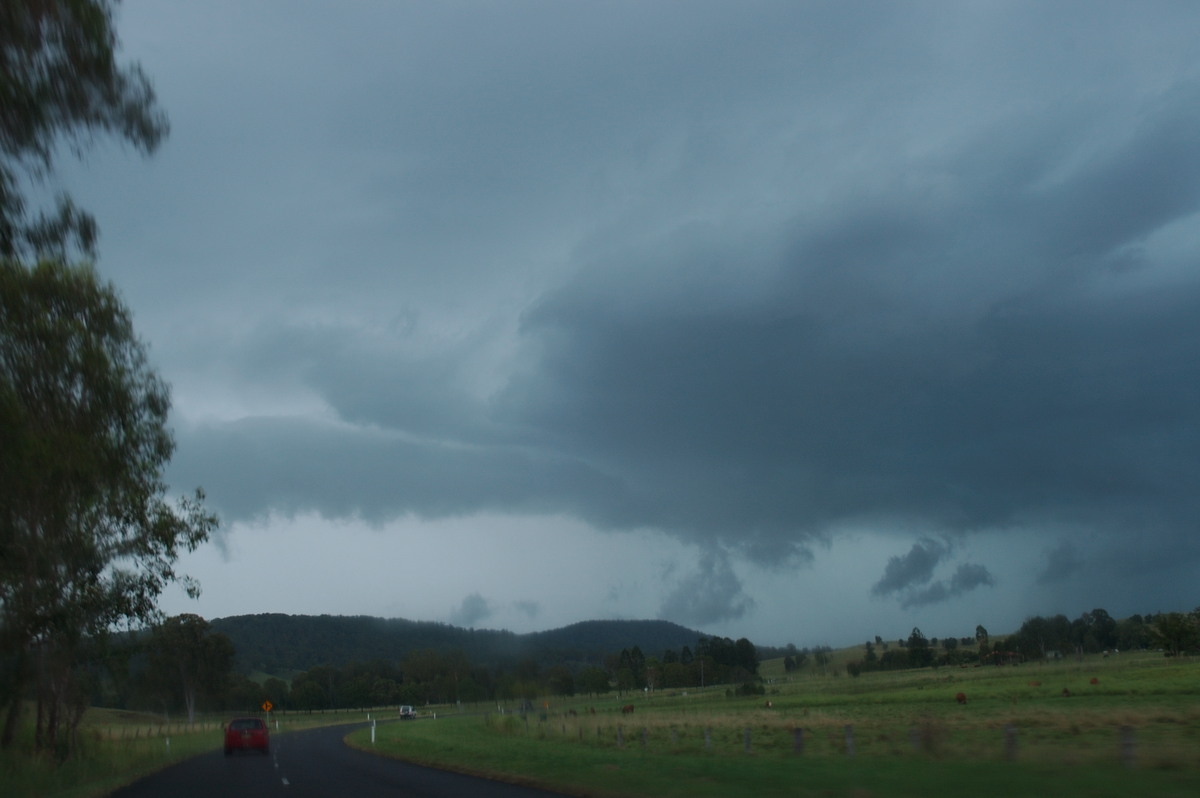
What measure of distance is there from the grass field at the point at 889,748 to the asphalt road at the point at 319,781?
1526 mm

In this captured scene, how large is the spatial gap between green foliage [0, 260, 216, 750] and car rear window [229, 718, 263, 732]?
7.17 m

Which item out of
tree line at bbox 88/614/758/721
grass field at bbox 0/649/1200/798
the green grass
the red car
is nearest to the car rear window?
the red car

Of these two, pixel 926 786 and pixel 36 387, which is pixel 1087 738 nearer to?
pixel 926 786

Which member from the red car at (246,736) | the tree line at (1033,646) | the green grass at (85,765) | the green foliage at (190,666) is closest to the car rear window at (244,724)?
the red car at (246,736)

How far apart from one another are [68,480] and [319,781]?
9.73 metres

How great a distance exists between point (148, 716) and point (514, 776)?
3790 inches

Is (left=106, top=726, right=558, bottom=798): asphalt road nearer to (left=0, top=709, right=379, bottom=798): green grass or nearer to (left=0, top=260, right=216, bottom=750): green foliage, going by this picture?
(left=0, top=709, right=379, bottom=798): green grass

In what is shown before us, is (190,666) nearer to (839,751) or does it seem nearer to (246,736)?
(246,736)

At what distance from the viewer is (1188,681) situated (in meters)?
74.9

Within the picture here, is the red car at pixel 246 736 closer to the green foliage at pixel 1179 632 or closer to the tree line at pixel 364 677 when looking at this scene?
the tree line at pixel 364 677

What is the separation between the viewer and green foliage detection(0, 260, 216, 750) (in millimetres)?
19844

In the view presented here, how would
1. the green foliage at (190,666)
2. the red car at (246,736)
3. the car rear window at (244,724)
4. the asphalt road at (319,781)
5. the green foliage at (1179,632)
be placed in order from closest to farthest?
the asphalt road at (319,781) → the red car at (246,736) → the car rear window at (244,724) → the green foliage at (190,666) → the green foliage at (1179,632)

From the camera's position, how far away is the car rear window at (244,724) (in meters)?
43.2

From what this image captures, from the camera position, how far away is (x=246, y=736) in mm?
43031
